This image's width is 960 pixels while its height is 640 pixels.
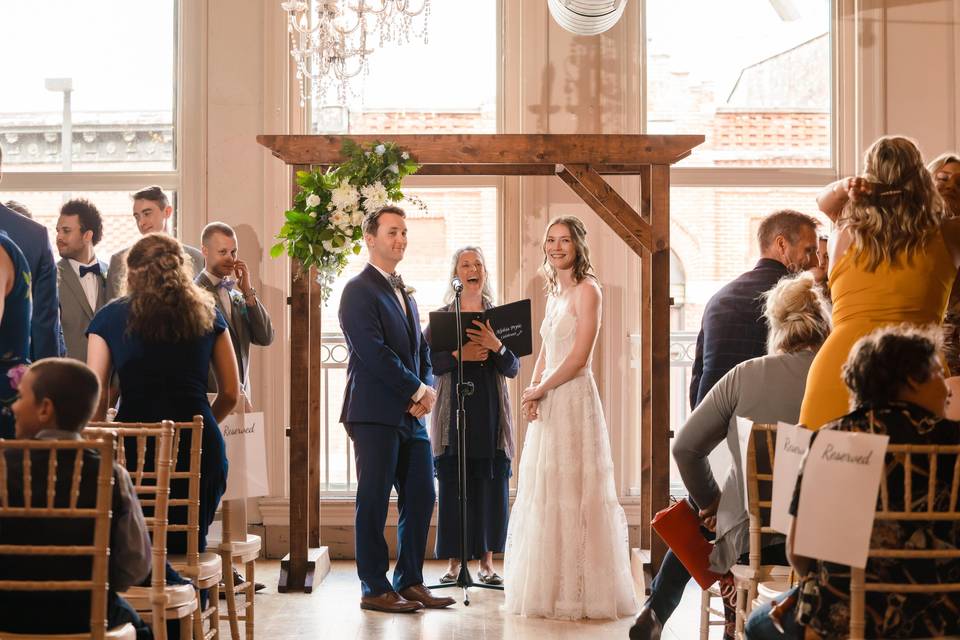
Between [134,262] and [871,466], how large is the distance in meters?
2.33

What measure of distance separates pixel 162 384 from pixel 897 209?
221 centimetres

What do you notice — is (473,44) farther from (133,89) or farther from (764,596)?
(764,596)

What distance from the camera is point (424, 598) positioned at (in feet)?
15.3

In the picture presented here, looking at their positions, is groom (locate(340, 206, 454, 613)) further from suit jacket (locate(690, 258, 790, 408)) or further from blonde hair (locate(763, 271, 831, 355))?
blonde hair (locate(763, 271, 831, 355))

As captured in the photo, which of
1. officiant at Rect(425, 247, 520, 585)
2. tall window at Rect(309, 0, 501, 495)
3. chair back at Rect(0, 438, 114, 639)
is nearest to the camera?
chair back at Rect(0, 438, 114, 639)

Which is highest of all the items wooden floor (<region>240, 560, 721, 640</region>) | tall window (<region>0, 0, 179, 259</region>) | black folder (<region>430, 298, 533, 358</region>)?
tall window (<region>0, 0, 179, 259</region>)

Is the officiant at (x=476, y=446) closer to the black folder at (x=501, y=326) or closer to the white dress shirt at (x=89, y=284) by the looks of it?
the black folder at (x=501, y=326)

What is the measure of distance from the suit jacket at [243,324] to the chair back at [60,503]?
8.35 ft

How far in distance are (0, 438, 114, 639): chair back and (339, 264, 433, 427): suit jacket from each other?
2397mm

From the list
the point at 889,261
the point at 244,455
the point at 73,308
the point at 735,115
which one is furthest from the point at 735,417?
the point at 735,115

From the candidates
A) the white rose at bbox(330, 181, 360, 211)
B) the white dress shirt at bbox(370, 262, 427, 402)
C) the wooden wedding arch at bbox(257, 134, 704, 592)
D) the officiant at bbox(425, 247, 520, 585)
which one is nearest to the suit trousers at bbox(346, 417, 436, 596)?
the white dress shirt at bbox(370, 262, 427, 402)

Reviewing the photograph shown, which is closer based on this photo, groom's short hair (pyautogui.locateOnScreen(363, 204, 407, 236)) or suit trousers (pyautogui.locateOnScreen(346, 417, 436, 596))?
suit trousers (pyautogui.locateOnScreen(346, 417, 436, 596))

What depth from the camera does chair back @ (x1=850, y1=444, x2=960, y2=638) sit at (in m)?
2.05

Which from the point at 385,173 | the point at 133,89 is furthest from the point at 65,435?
the point at 133,89
